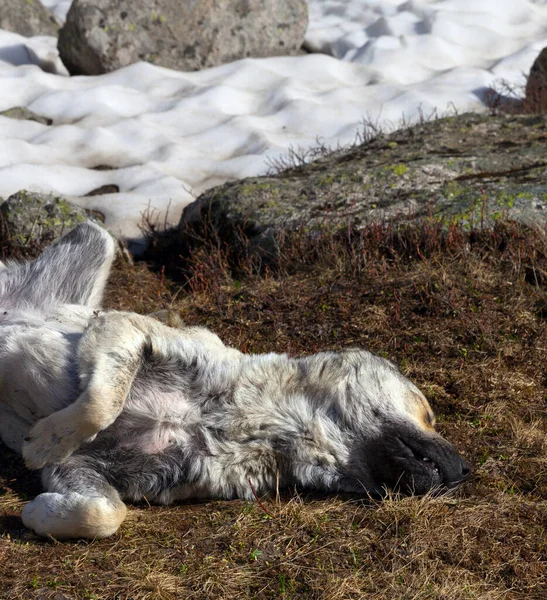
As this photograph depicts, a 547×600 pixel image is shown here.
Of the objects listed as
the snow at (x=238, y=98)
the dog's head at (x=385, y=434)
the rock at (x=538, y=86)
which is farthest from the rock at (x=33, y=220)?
the rock at (x=538, y=86)

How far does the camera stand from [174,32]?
41.6ft

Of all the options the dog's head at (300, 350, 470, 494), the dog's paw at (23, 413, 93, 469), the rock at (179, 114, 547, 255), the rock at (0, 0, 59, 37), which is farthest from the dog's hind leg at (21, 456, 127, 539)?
the rock at (0, 0, 59, 37)

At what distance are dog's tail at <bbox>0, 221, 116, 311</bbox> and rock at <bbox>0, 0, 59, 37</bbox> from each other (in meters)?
10.2

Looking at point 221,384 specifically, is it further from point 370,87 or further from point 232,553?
point 370,87

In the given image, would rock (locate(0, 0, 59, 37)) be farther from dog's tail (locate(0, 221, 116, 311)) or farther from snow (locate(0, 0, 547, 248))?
dog's tail (locate(0, 221, 116, 311))

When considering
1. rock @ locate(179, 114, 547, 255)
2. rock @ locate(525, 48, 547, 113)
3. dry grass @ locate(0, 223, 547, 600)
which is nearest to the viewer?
dry grass @ locate(0, 223, 547, 600)

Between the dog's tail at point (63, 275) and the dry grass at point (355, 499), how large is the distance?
0.96 meters

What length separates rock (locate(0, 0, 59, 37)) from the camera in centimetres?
1392

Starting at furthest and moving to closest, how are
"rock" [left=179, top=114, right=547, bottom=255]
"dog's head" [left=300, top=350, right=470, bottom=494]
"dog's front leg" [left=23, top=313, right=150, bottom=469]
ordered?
"rock" [left=179, top=114, right=547, bottom=255], "dog's head" [left=300, top=350, right=470, bottom=494], "dog's front leg" [left=23, top=313, right=150, bottom=469]

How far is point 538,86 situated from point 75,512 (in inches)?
410

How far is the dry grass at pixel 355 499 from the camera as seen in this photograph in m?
3.25

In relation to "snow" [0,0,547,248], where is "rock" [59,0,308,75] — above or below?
above

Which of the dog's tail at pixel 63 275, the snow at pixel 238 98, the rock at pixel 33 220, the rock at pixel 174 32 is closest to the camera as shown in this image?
the dog's tail at pixel 63 275

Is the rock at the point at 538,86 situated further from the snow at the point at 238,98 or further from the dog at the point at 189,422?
the dog at the point at 189,422
